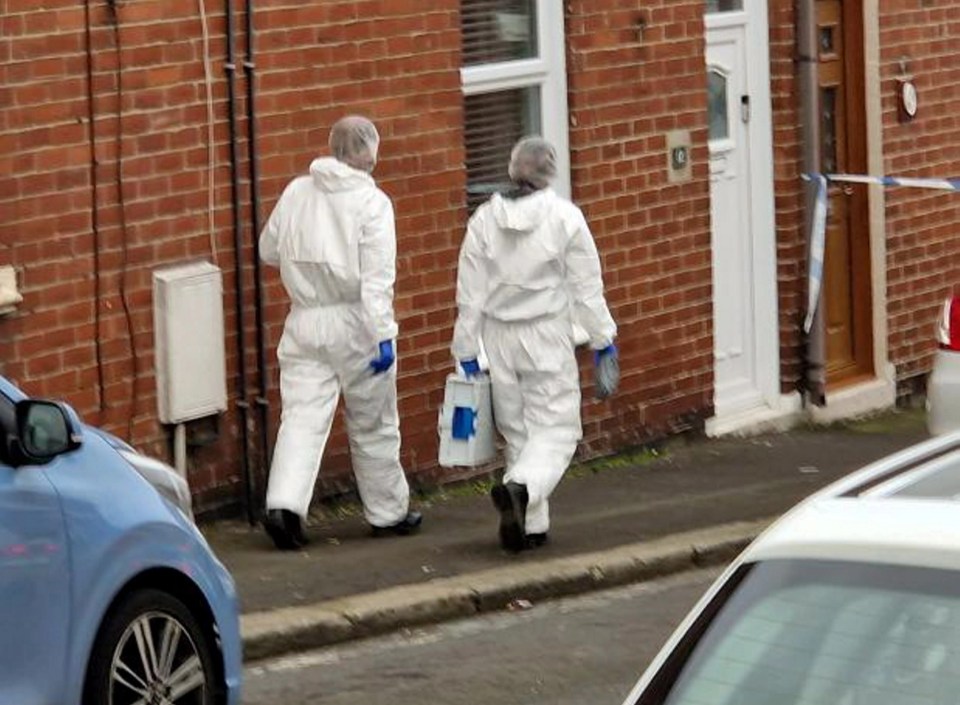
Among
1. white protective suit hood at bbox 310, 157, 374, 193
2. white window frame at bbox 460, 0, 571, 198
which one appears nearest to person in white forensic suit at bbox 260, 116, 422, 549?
white protective suit hood at bbox 310, 157, 374, 193

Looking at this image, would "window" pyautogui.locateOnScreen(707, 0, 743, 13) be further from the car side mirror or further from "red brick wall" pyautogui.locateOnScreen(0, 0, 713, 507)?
the car side mirror

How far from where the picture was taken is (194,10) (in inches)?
460

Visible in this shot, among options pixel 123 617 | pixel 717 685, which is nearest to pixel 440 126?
pixel 123 617

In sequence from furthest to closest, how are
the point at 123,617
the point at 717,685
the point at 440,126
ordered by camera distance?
the point at 440,126, the point at 123,617, the point at 717,685

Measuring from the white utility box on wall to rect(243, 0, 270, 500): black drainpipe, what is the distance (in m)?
0.30

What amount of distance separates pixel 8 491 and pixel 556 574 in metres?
4.56

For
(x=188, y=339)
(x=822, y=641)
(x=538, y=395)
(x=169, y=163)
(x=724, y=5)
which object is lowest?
(x=538, y=395)

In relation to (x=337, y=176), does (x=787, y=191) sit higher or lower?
lower

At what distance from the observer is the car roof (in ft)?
12.8

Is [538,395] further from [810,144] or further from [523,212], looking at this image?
[810,144]

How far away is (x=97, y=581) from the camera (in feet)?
23.0

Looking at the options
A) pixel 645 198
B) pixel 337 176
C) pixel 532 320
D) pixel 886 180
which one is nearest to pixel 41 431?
pixel 337 176

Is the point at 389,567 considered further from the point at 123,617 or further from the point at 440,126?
the point at 123,617

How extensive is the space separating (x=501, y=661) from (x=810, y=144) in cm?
664
